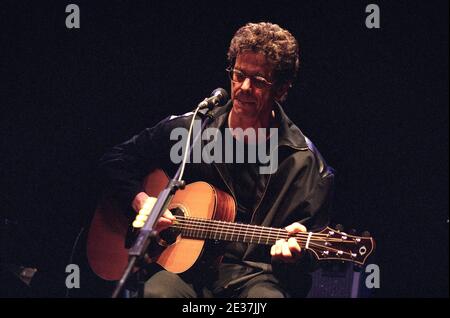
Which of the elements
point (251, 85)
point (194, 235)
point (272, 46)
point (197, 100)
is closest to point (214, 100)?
point (251, 85)

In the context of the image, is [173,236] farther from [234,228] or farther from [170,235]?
[234,228]

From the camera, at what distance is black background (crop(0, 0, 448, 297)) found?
3996 mm

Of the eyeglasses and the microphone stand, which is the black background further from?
the microphone stand

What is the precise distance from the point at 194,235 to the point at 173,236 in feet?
0.48

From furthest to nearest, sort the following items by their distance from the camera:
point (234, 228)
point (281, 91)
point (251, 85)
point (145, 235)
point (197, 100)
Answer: point (197, 100) < point (281, 91) < point (251, 85) < point (234, 228) < point (145, 235)

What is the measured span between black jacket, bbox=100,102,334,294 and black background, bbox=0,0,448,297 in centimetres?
76

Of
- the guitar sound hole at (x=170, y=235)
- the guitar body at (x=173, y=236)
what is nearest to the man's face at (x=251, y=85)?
the guitar body at (x=173, y=236)

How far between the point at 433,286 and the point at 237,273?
1.92 meters

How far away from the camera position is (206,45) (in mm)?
4137

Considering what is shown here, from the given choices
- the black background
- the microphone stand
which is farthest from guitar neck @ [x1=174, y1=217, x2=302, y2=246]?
the black background

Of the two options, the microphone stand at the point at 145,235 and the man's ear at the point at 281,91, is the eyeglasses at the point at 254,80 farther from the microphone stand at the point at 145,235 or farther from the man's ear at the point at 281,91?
the microphone stand at the point at 145,235

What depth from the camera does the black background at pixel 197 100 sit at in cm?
400

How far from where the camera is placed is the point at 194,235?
315 centimetres
